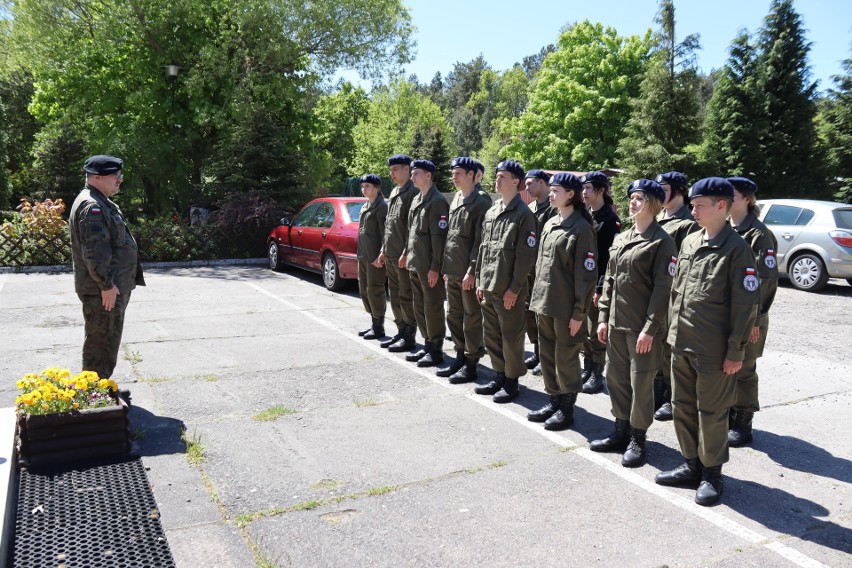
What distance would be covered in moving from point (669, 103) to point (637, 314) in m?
21.3

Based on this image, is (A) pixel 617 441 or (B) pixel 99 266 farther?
(B) pixel 99 266

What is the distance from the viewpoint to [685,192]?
552cm

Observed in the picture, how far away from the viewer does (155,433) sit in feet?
16.0

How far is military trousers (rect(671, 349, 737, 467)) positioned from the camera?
382 cm

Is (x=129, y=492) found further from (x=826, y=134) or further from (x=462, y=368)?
(x=826, y=134)

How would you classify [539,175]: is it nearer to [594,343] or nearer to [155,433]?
[594,343]

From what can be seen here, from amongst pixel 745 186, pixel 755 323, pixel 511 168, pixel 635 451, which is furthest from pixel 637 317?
pixel 511 168

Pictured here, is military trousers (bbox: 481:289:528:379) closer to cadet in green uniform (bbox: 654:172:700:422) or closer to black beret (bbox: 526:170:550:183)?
cadet in green uniform (bbox: 654:172:700:422)

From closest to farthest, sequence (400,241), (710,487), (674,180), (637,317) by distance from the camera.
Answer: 1. (710,487)
2. (637,317)
3. (674,180)
4. (400,241)

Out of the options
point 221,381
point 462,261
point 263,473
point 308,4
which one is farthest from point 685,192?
point 308,4

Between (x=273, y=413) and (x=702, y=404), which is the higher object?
(x=702, y=404)

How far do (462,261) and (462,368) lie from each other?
3.48 ft

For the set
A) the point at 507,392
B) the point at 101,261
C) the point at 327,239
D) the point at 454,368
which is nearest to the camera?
the point at 101,261

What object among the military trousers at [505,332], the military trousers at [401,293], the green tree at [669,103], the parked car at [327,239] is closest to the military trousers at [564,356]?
the military trousers at [505,332]
